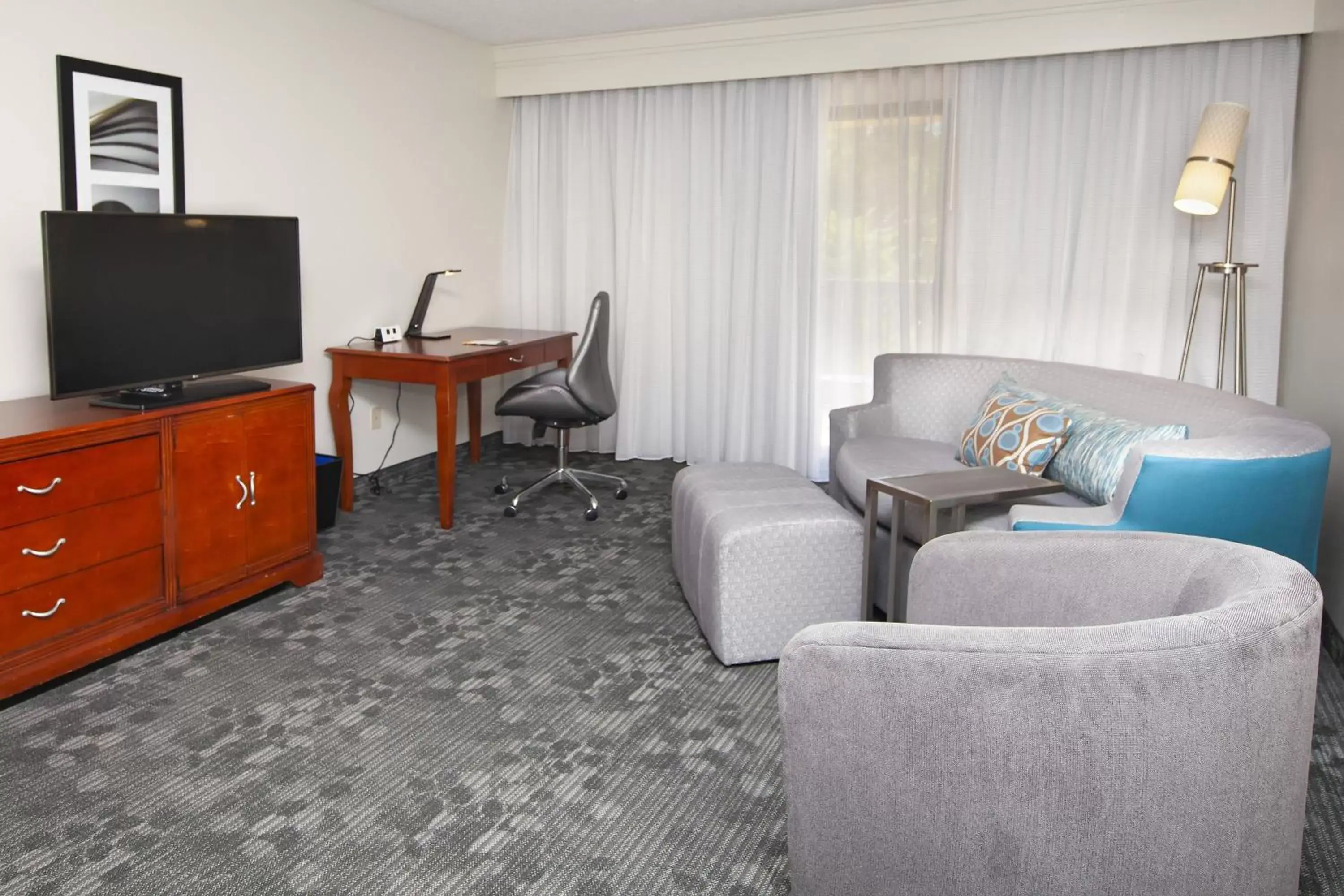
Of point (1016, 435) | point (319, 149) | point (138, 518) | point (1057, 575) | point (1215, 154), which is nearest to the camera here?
point (1057, 575)

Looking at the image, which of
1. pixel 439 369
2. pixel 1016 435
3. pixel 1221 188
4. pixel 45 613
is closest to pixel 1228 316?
pixel 1221 188

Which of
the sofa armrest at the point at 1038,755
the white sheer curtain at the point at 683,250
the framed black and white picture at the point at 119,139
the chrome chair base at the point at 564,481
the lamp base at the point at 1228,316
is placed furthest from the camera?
the white sheer curtain at the point at 683,250

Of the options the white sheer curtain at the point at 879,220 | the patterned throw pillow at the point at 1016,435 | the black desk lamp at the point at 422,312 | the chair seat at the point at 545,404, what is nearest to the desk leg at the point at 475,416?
the black desk lamp at the point at 422,312

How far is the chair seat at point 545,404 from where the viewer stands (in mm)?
4605

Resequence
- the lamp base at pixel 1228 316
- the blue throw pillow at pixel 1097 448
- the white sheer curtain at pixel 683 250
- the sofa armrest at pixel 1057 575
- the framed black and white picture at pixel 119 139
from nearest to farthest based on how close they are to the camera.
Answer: the sofa armrest at pixel 1057 575 < the blue throw pillow at pixel 1097 448 < the framed black and white picture at pixel 119 139 < the lamp base at pixel 1228 316 < the white sheer curtain at pixel 683 250

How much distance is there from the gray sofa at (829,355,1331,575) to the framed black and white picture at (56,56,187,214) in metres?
2.77

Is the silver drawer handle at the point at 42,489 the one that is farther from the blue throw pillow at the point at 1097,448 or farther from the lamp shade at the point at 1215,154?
the lamp shade at the point at 1215,154

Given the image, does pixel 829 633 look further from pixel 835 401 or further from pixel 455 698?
pixel 835 401

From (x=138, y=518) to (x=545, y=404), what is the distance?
6.40ft

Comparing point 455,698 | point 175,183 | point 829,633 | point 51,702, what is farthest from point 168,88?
point 829,633

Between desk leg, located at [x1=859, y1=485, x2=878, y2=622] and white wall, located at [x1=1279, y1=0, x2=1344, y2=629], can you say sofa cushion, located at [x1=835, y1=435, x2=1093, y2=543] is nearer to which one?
desk leg, located at [x1=859, y1=485, x2=878, y2=622]

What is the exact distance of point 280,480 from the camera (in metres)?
3.53

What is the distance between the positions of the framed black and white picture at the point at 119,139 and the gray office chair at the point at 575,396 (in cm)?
157

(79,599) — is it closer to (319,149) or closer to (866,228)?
(319,149)
